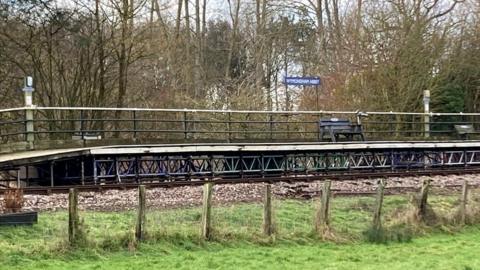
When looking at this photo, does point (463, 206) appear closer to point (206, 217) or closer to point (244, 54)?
point (206, 217)

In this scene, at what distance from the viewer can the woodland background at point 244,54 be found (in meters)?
29.9

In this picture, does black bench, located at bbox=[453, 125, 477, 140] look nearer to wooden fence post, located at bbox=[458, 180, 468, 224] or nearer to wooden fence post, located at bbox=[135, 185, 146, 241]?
wooden fence post, located at bbox=[458, 180, 468, 224]

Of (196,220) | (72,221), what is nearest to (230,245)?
(196,220)

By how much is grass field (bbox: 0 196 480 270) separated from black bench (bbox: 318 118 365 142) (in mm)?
12466

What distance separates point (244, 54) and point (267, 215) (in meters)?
35.6

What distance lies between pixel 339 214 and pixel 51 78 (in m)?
18.3

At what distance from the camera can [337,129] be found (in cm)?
2770

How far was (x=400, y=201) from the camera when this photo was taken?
17.1 m

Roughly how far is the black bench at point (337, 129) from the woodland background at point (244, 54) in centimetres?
851

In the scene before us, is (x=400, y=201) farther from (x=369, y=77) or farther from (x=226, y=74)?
(x=226, y=74)

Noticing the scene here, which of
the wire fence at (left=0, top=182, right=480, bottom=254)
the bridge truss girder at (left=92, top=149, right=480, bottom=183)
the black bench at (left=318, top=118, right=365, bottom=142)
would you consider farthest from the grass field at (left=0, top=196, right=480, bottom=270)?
the black bench at (left=318, top=118, right=365, bottom=142)

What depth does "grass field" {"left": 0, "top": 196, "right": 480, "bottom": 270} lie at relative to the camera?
1092 centimetres

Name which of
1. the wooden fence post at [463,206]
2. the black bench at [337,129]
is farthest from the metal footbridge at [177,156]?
the wooden fence post at [463,206]

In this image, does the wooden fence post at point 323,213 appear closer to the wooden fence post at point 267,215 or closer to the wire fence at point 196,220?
the wire fence at point 196,220
